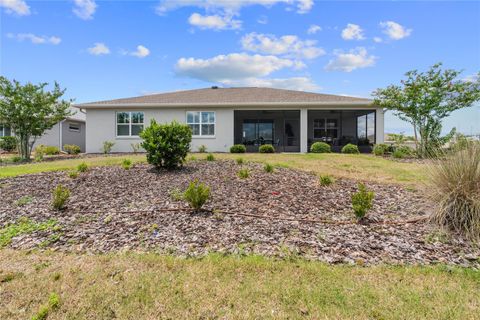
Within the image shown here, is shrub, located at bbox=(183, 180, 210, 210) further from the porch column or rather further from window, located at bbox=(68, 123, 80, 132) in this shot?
window, located at bbox=(68, 123, 80, 132)

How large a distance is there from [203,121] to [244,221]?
13076 mm

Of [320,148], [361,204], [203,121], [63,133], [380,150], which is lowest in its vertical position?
[361,204]

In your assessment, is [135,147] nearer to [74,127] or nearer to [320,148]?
[320,148]

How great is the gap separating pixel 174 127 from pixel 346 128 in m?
16.5

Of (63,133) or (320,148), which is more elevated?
(63,133)

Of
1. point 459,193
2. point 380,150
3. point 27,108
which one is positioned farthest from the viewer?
point 380,150

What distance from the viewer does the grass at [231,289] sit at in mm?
2189

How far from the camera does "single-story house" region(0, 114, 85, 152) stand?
21609 millimetres

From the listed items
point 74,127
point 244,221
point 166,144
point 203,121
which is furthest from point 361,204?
point 74,127

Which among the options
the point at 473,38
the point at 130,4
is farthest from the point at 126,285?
the point at 473,38

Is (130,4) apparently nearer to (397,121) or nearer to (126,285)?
(126,285)

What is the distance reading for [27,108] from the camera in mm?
13945

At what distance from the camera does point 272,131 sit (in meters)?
21.3

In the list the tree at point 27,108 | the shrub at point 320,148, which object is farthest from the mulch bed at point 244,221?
the tree at point 27,108
